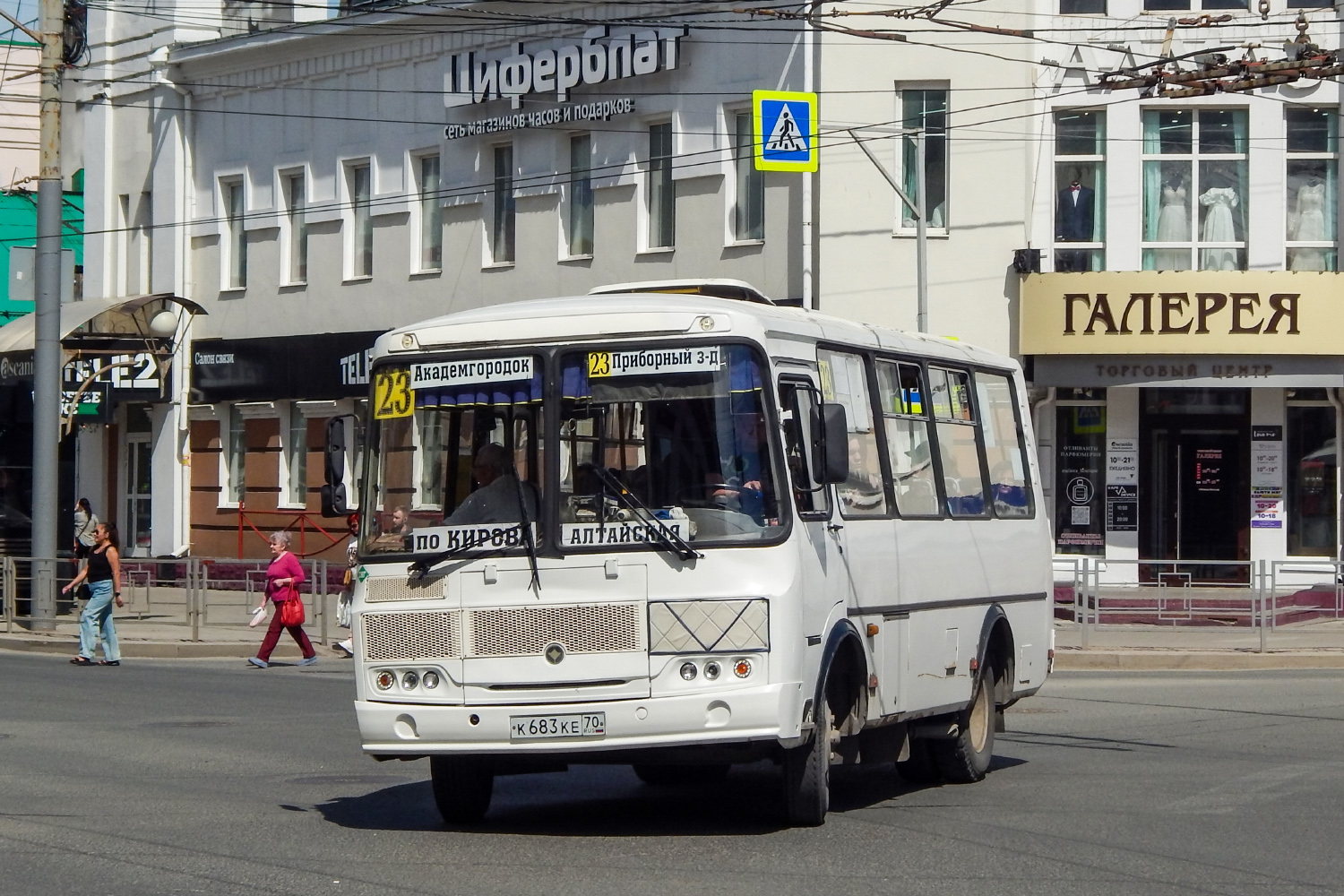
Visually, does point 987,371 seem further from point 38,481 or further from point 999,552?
point 38,481


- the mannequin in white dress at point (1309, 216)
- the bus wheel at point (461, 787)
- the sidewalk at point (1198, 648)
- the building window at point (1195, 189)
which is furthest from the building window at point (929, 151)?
the bus wheel at point (461, 787)

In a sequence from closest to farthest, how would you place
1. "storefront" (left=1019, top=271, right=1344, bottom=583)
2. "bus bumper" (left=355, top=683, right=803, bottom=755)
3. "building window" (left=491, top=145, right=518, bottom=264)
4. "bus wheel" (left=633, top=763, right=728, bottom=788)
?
"bus bumper" (left=355, top=683, right=803, bottom=755), "bus wheel" (left=633, top=763, right=728, bottom=788), "storefront" (left=1019, top=271, right=1344, bottom=583), "building window" (left=491, top=145, right=518, bottom=264)

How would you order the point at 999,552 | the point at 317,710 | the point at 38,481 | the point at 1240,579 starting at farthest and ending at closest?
the point at 38,481 < the point at 1240,579 < the point at 317,710 < the point at 999,552

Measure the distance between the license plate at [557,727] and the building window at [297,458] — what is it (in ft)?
91.2

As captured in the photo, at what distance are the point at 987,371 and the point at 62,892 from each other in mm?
7160

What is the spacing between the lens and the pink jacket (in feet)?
72.7

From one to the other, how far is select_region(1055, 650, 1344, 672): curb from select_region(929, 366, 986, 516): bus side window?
9489 mm

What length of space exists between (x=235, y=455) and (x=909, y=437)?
93.2ft

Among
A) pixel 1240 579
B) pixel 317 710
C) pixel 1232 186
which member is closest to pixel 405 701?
pixel 317 710

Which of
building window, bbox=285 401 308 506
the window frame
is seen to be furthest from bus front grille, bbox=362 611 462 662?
building window, bbox=285 401 308 506

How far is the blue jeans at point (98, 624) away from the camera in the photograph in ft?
73.7

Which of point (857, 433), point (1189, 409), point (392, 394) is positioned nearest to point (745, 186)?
point (1189, 409)

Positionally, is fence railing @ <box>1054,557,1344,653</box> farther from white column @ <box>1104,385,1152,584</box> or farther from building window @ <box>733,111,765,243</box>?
building window @ <box>733,111,765,243</box>

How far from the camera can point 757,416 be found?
31.4 feet
